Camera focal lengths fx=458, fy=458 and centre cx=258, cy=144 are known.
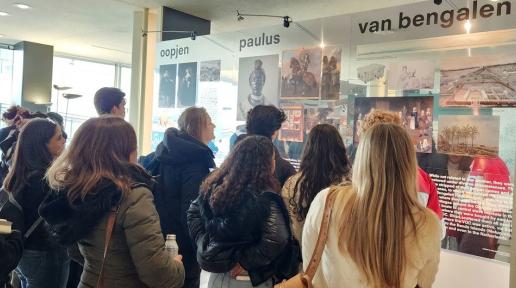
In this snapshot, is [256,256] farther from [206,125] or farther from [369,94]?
[369,94]

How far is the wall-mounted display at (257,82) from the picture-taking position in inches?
155

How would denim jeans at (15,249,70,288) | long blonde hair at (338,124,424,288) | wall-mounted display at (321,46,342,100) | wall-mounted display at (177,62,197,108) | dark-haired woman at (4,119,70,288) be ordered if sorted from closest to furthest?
long blonde hair at (338,124,424,288) → dark-haired woman at (4,119,70,288) → denim jeans at (15,249,70,288) → wall-mounted display at (321,46,342,100) → wall-mounted display at (177,62,197,108)

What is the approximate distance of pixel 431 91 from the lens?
2.91 metres

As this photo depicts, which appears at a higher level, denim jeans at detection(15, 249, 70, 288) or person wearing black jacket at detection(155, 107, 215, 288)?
person wearing black jacket at detection(155, 107, 215, 288)

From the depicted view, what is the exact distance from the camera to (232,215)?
1.70m

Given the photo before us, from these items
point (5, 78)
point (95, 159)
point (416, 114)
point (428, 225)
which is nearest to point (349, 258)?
point (428, 225)

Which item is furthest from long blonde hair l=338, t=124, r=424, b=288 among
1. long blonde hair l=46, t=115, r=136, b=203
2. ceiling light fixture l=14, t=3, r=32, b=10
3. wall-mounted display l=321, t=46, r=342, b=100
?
ceiling light fixture l=14, t=3, r=32, b=10

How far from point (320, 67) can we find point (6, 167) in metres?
2.29

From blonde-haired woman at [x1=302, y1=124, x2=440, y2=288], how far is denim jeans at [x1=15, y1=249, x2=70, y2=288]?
1462 millimetres

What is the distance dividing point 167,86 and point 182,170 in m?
2.79

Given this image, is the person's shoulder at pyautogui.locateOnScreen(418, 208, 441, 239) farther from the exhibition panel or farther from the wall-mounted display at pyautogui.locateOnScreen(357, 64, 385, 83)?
the wall-mounted display at pyautogui.locateOnScreen(357, 64, 385, 83)

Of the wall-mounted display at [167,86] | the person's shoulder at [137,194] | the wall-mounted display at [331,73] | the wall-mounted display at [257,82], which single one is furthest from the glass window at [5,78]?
the person's shoulder at [137,194]

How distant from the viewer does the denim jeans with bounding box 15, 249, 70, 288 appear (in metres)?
2.12

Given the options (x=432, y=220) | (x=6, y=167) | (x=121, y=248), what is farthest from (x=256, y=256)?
(x=6, y=167)
